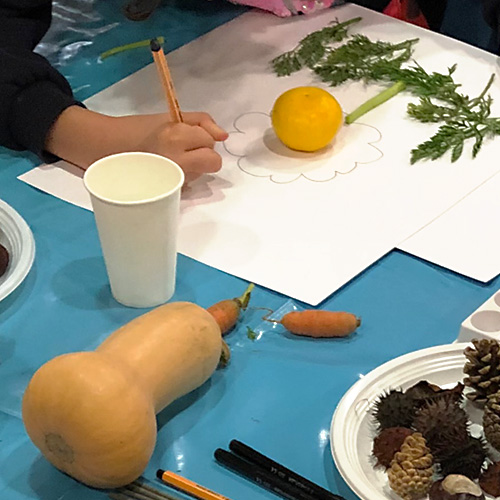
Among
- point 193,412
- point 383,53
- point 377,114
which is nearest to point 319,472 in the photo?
point 193,412

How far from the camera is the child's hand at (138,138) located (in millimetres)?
988

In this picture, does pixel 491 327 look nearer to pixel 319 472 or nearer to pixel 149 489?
pixel 319 472

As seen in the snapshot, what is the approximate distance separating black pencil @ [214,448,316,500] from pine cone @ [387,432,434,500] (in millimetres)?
66

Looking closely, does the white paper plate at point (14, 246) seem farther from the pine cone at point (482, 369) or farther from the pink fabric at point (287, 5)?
the pink fabric at point (287, 5)

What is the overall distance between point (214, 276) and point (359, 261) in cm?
16

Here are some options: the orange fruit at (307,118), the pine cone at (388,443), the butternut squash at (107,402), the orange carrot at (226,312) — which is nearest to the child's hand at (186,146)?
the orange fruit at (307,118)

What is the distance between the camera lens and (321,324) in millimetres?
801

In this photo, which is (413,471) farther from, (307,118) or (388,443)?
(307,118)

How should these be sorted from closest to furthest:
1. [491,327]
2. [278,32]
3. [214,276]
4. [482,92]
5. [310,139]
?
[491,327], [214,276], [310,139], [482,92], [278,32]

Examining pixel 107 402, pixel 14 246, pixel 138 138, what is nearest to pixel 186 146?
pixel 138 138

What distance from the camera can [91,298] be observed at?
0.86 meters

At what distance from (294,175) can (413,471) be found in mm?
503

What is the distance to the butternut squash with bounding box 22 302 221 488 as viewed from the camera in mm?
610

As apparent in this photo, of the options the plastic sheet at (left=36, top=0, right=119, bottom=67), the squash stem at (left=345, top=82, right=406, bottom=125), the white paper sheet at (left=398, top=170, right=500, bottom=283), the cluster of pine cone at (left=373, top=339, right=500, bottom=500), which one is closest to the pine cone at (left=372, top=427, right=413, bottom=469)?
the cluster of pine cone at (left=373, top=339, right=500, bottom=500)
